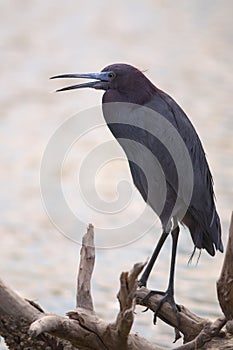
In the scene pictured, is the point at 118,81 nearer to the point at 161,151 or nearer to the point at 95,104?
the point at 161,151

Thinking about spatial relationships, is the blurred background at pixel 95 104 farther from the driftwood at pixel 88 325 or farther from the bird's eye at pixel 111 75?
the bird's eye at pixel 111 75

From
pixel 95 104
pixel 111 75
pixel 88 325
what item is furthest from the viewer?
pixel 95 104

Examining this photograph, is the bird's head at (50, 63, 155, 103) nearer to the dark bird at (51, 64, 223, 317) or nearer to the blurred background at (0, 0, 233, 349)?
the dark bird at (51, 64, 223, 317)

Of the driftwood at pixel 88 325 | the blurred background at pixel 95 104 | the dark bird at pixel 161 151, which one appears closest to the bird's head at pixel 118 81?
the dark bird at pixel 161 151

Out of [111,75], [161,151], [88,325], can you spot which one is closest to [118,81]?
[111,75]

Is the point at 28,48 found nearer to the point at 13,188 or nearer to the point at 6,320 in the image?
the point at 13,188

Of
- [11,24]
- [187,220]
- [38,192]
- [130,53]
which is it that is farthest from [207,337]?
[11,24]

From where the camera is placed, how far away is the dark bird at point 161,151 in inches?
100.0

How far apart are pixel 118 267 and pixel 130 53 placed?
8.03 feet

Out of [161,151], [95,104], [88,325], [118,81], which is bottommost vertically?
[88,325]

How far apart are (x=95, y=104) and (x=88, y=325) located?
3.72 metres

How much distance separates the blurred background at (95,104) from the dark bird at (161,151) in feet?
5.47

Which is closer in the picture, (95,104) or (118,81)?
(118,81)

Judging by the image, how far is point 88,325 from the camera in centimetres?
231
